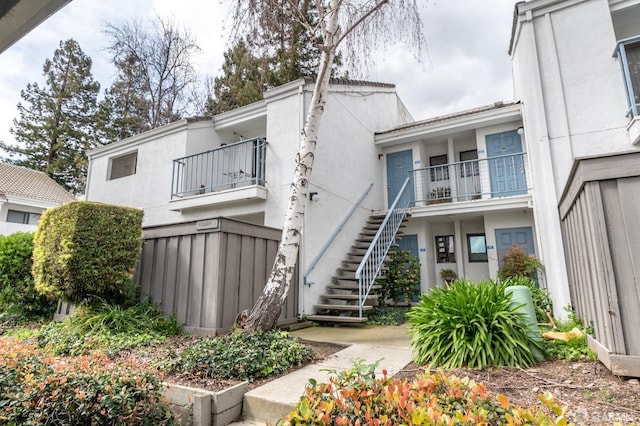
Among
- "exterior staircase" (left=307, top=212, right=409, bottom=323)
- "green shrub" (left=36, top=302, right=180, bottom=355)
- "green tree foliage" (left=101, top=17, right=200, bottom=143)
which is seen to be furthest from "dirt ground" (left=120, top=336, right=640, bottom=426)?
"green tree foliage" (left=101, top=17, right=200, bottom=143)

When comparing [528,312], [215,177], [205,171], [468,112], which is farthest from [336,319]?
[468,112]

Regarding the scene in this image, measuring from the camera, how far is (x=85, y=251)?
525 centimetres

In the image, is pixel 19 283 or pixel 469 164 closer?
pixel 19 283

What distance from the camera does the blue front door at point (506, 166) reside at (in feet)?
30.6

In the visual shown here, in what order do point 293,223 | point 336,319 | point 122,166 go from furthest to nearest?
point 122,166 < point 336,319 < point 293,223

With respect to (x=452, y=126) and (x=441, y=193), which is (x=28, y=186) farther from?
(x=452, y=126)

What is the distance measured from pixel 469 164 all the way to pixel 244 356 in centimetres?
952

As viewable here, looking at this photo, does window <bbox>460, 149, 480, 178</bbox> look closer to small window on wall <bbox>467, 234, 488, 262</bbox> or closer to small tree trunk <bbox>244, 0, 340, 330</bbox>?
small window on wall <bbox>467, 234, 488, 262</bbox>

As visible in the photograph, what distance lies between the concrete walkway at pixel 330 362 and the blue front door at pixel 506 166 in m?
5.40

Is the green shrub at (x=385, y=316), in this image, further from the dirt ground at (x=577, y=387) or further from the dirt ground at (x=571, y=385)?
the dirt ground at (x=577, y=387)

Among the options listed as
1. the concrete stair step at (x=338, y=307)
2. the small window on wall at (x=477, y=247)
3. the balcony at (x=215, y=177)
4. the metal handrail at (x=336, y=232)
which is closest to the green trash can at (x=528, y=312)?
the concrete stair step at (x=338, y=307)

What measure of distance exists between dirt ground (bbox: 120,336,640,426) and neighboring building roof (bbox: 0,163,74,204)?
19.5 meters

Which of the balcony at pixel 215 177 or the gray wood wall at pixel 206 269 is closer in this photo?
the gray wood wall at pixel 206 269

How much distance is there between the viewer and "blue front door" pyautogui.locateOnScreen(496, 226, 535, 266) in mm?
9156
